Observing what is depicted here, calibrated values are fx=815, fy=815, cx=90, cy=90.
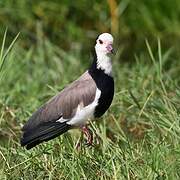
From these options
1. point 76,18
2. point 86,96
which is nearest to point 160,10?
point 76,18

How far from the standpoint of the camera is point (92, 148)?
459cm

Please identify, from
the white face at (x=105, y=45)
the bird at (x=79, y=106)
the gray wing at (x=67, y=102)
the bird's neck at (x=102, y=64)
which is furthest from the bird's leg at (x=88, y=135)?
the white face at (x=105, y=45)

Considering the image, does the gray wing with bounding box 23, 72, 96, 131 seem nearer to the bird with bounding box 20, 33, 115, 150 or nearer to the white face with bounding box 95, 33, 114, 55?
the bird with bounding box 20, 33, 115, 150

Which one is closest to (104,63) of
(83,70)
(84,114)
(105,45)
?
(105,45)

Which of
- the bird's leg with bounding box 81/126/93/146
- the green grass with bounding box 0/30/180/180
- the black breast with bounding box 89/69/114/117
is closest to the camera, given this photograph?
the green grass with bounding box 0/30/180/180

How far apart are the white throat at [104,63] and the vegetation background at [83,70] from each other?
328 millimetres

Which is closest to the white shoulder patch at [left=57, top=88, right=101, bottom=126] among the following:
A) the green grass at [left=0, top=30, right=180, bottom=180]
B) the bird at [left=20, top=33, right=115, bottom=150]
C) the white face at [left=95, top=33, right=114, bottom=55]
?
the bird at [left=20, top=33, right=115, bottom=150]

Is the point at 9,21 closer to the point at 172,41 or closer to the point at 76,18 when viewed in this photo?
the point at 76,18

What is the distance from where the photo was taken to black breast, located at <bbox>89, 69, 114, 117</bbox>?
4484 mm

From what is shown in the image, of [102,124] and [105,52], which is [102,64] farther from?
[102,124]

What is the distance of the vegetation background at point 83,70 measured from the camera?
14.0 feet

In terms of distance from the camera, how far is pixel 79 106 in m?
4.57

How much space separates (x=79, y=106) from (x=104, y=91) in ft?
0.58

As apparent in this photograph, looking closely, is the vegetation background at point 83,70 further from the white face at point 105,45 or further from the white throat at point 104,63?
the white face at point 105,45
